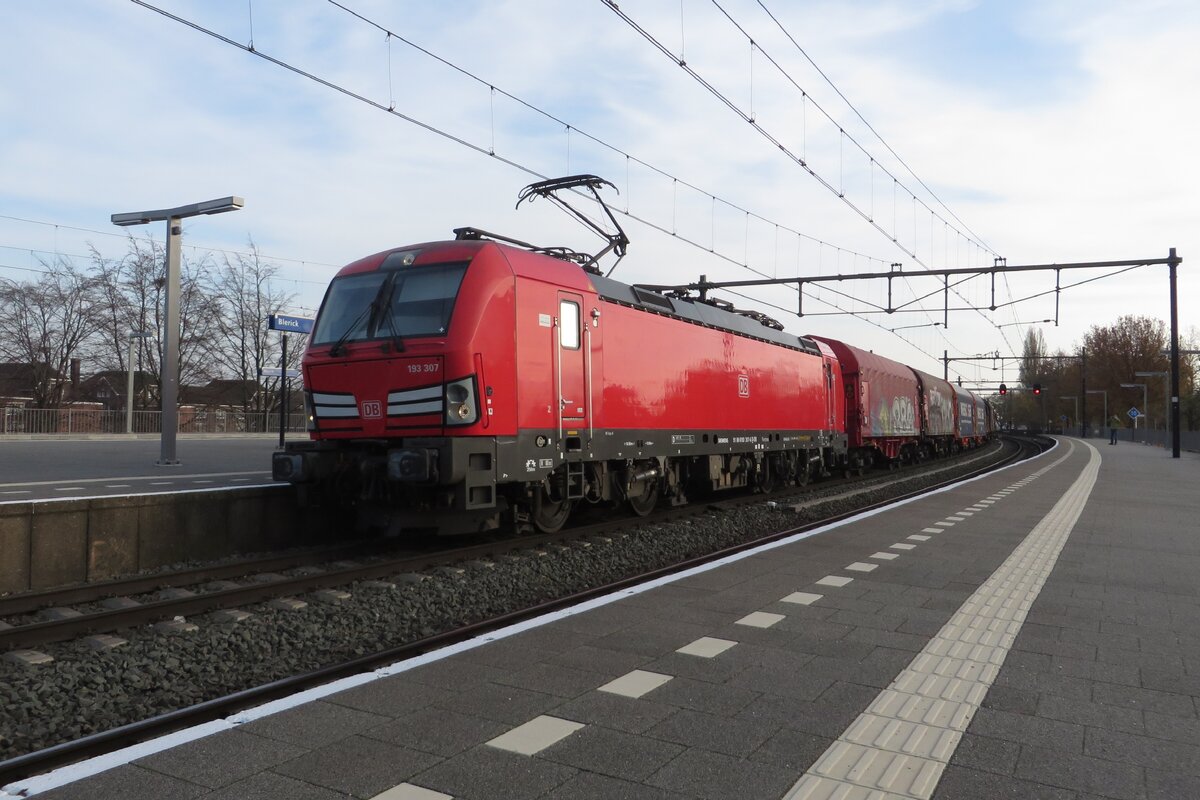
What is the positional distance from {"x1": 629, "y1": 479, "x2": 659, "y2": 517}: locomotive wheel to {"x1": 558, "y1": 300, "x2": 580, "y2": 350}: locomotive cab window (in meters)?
3.14

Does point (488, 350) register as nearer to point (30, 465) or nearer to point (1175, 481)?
point (30, 465)

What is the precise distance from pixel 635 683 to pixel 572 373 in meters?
5.68

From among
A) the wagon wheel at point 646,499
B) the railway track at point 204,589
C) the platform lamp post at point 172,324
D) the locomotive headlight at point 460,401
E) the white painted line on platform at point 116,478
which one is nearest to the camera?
the railway track at point 204,589

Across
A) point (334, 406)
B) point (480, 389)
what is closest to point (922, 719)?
→ point (480, 389)

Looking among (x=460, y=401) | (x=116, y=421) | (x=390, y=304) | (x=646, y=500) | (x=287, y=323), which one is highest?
(x=287, y=323)

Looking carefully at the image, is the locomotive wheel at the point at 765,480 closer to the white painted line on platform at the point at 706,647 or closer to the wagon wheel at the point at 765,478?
the wagon wheel at the point at 765,478

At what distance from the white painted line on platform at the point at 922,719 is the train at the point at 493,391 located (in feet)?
15.4

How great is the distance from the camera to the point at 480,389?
27.9 ft

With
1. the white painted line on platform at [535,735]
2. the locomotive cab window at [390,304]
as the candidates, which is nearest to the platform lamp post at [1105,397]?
the locomotive cab window at [390,304]

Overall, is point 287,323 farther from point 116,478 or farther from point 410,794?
point 410,794

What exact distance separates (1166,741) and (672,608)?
326cm

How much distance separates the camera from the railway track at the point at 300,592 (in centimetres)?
393

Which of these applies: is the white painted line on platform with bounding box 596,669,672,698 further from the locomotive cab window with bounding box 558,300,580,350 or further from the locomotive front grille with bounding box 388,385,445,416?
the locomotive cab window with bounding box 558,300,580,350

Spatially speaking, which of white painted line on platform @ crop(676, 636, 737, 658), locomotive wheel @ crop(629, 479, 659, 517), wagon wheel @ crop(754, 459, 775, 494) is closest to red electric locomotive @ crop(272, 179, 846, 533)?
locomotive wheel @ crop(629, 479, 659, 517)
